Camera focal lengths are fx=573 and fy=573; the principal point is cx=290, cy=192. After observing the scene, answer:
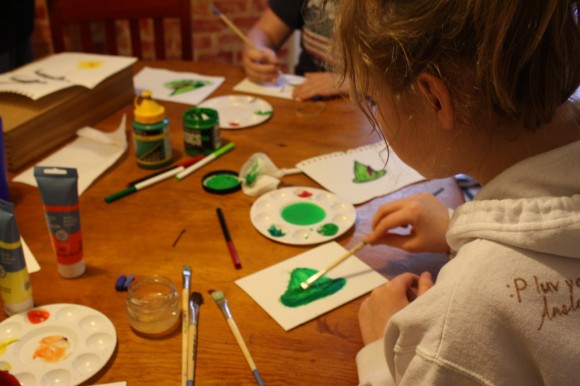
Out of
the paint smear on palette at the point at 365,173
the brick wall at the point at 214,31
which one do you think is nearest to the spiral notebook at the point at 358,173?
the paint smear on palette at the point at 365,173

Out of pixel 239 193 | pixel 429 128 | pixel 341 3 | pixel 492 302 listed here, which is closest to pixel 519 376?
pixel 492 302

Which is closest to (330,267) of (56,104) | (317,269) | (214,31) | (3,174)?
(317,269)

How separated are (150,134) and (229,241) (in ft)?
1.10

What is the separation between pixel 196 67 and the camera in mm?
1717

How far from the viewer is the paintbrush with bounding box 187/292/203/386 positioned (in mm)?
688

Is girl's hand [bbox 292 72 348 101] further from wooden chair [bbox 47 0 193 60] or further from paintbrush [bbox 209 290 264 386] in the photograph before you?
paintbrush [bbox 209 290 264 386]

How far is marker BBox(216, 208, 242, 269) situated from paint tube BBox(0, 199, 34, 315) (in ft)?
0.97

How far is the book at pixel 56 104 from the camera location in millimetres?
1147

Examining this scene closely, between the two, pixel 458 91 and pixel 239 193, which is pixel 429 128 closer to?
pixel 458 91

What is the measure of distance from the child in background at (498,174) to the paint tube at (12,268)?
1.57ft

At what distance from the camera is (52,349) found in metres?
0.72

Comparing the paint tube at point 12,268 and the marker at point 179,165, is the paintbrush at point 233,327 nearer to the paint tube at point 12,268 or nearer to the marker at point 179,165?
the paint tube at point 12,268

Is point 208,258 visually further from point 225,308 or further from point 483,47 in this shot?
point 483,47

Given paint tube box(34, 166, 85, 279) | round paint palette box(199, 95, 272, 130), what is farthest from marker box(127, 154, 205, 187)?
paint tube box(34, 166, 85, 279)
